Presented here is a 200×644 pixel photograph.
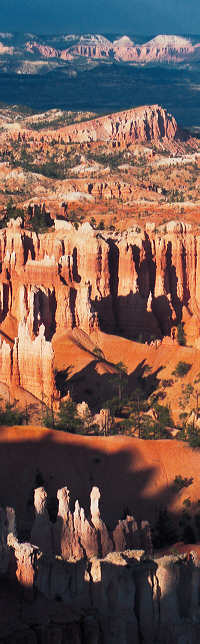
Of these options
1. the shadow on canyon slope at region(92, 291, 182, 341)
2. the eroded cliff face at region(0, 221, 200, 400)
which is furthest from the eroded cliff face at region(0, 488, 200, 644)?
the shadow on canyon slope at region(92, 291, 182, 341)

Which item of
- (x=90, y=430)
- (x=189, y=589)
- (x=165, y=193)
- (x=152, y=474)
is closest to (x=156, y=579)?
(x=189, y=589)

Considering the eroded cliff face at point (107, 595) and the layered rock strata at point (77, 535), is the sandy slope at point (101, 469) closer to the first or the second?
the layered rock strata at point (77, 535)

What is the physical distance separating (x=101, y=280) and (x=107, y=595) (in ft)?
192

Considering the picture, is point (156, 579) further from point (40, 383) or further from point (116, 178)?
point (116, 178)

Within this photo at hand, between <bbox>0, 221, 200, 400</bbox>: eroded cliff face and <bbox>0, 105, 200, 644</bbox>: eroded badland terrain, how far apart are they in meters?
0.12

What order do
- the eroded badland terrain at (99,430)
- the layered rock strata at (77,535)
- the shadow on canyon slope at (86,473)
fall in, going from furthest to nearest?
the shadow on canyon slope at (86,473), the layered rock strata at (77,535), the eroded badland terrain at (99,430)

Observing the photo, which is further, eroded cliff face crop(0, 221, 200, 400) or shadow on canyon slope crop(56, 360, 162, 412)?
eroded cliff face crop(0, 221, 200, 400)

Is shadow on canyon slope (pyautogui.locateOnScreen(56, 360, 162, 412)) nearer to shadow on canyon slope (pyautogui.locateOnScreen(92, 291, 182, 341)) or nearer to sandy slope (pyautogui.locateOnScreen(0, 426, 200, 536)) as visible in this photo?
shadow on canyon slope (pyautogui.locateOnScreen(92, 291, 182, 341))

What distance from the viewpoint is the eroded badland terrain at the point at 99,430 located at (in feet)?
123

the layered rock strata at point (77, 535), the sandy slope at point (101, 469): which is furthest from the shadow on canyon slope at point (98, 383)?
the layered rock strata at point (77, 535)

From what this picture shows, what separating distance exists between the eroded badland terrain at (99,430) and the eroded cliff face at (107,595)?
4 cm

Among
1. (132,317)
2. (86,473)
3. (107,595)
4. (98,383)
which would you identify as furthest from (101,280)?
(107,595)

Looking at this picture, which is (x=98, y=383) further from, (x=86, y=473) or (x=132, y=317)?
(x=86, y=473)

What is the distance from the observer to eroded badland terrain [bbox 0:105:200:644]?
37.6 meters
